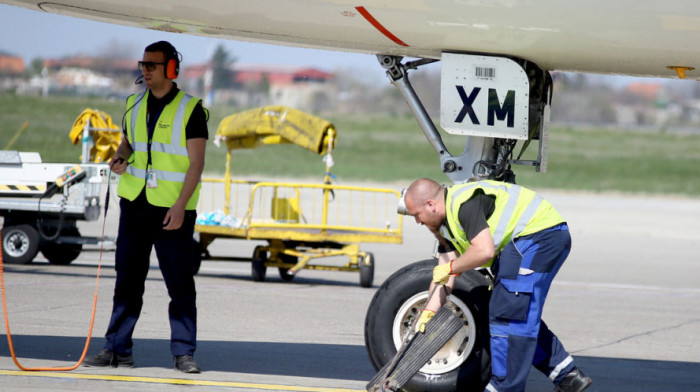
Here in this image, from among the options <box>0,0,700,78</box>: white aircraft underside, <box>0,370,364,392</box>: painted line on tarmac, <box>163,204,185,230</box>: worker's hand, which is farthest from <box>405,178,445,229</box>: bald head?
<box>163,204,185,230</box>: worker's hand

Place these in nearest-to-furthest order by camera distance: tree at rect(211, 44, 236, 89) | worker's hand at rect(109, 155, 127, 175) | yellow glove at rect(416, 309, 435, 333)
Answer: yellow glove at rect(416, 309, 435, 333), worker's hand at rect(109, 155, 127, 175), tree at rect(211, 44, 236, 89)

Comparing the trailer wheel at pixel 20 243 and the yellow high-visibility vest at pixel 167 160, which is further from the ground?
the yellow high-visibility vest at pixel 167 160

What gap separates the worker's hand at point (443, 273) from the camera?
17.1 feet

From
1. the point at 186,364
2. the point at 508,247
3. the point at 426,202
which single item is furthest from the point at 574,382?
the point at 186,364

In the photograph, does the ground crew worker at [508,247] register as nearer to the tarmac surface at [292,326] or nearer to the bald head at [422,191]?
the bald head at [422,191]

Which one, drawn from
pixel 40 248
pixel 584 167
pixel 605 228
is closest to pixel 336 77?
pixel 584 167

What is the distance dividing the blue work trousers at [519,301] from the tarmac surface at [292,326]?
1.24m

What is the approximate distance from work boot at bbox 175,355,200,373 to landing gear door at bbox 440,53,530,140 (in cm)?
221

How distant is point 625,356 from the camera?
7840mm

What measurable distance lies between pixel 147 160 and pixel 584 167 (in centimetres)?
4148

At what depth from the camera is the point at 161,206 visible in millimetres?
6387

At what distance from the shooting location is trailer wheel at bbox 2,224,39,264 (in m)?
12.4

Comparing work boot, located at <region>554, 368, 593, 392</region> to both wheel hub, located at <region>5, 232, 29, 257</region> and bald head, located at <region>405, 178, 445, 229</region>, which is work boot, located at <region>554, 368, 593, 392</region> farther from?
wheel hub, located at <region>5, 232, 29, 257</region>

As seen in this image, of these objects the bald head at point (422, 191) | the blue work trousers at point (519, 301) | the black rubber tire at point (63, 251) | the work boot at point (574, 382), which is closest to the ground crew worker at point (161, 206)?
the bald head at point (422, 191)
